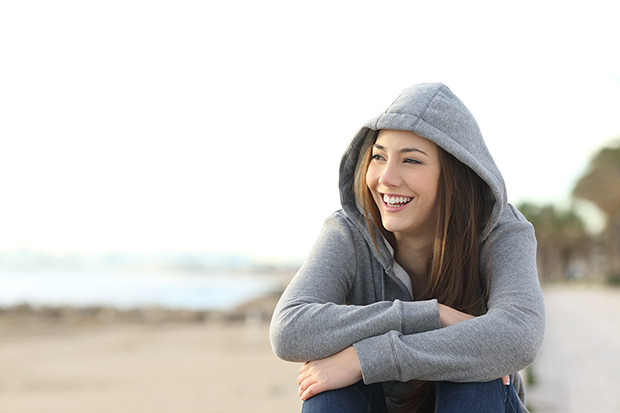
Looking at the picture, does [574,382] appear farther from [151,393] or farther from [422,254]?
[151,393]

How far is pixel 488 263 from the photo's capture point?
79.6 inches

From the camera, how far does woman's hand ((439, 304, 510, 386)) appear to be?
1.85 metres

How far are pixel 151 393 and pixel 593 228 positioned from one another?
4115 centimetres

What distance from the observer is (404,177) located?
6.54ft

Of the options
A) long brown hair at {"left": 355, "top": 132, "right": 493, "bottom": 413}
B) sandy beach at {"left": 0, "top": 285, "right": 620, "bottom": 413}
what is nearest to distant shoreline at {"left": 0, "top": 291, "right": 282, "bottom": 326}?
sandy beach at {"left": 0, "top": 285, "right": 620, "bottom": 413}

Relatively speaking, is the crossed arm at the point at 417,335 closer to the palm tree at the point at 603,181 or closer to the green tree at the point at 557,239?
the palm tree at the point at 603,181

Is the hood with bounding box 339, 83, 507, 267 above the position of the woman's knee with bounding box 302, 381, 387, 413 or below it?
above

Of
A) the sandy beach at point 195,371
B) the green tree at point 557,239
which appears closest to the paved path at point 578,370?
the sandy beach at point 195,371

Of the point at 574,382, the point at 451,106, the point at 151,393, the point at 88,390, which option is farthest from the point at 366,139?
the point at 88,390

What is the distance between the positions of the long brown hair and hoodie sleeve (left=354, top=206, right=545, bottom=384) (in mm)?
192

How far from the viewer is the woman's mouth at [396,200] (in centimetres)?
204

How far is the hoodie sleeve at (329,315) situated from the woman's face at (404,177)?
0.25 m

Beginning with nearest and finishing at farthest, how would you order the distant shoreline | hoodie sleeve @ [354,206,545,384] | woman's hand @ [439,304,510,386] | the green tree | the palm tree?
hoodie sleeve @ [354,206,545,384], woman's hand @ [439,304,510,386], the distant shoreline, the palm tree, the green tree

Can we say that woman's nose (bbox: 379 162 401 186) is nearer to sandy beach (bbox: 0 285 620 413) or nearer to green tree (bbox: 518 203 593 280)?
sandy beach (bbox: 0 285 620 413)
